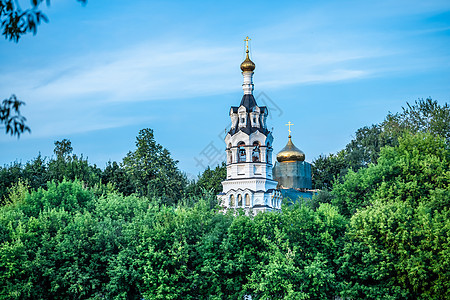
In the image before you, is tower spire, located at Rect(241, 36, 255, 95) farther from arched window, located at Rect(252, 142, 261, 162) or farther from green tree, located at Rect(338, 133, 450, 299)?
green tree, located at Rect(338, 133, 450, 299)

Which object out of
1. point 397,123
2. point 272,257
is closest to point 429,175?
point 272,257

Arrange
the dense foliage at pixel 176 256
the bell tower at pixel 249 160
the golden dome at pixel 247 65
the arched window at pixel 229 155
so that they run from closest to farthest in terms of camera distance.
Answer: the dense foliage at pixel 176 256 < the bell tower at pixel 249 160 < the arched window at pixel 229 155 < the golden dome at pixel 247 65

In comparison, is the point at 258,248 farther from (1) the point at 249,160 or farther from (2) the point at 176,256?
(1) the point at 249,160

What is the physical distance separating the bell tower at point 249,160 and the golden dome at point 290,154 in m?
17.7

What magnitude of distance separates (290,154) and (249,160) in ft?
64.8

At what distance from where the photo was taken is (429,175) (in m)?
34.6

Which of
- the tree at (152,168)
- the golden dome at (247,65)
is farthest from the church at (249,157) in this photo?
the tree at (152,168)

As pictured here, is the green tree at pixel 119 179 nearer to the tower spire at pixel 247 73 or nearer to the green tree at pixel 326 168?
the tower spire at pixel 247 73

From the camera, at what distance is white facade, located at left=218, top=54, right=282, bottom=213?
5216 cm

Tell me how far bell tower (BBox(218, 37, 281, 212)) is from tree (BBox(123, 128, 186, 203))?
754 cm

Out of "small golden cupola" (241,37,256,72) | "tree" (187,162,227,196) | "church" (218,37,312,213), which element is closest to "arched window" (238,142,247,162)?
"church" (218,37,312,213)

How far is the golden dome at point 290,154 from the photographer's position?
70812 mm

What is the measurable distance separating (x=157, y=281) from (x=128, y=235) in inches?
130

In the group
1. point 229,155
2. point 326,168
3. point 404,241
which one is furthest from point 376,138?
point 404,241
